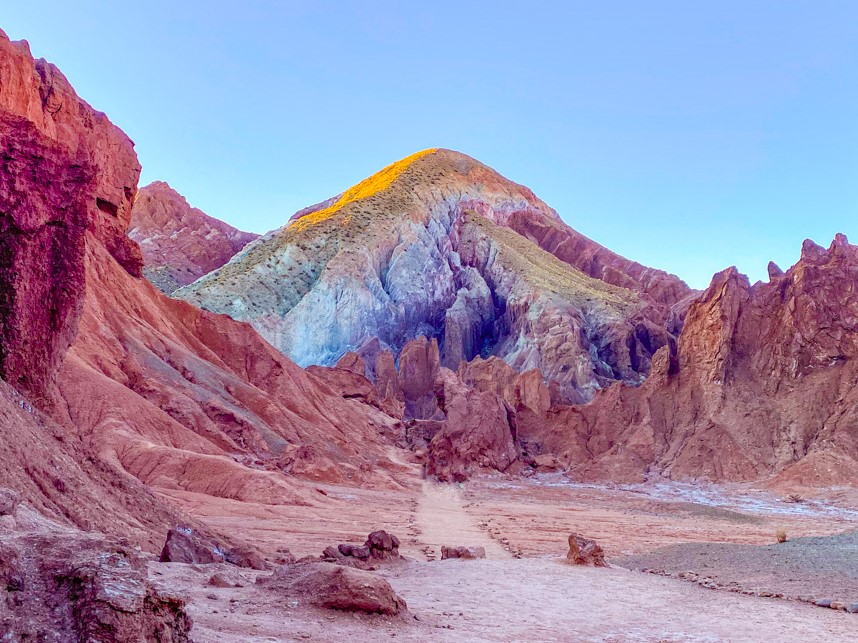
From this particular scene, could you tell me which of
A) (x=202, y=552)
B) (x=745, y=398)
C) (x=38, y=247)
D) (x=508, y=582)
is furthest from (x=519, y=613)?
(x=745, y=398)

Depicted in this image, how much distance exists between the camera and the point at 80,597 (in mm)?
5059

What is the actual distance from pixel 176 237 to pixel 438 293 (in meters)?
44.1

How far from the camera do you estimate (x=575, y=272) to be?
4437 inches

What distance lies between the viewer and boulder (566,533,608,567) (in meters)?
16.4

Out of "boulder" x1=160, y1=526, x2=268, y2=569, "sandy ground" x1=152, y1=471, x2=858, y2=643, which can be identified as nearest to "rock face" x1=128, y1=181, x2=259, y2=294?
"sandy ground" x1=152, y1=471, x2=858, y2=643

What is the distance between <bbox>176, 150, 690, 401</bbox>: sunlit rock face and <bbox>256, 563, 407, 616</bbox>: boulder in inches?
2487

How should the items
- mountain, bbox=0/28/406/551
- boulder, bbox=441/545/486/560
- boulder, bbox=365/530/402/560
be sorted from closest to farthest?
mountain, bbox=0/28/406/551
boulder, bbox=365/530/402/560
boulder, bbox=441/545/486/560

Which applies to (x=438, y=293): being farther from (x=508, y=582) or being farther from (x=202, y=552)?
(x=202, y=552)

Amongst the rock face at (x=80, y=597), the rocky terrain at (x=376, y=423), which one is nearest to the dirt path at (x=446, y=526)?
the rocky terrain at (x=376, y=423)

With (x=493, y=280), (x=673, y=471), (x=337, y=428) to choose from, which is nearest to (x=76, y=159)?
(x=337, y=428)

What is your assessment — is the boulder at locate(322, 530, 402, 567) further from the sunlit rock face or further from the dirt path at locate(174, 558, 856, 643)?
the sunlit rock face

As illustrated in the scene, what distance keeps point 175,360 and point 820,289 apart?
4370 cm

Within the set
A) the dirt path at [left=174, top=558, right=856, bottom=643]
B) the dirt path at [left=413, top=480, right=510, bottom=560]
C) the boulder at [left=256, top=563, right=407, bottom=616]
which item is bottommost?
the dirt path at [left=413, top=480, right=510, bottom=560]

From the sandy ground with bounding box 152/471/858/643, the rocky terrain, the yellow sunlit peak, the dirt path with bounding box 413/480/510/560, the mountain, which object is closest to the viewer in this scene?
the sandy ground with bounding box 152/471/858/643
